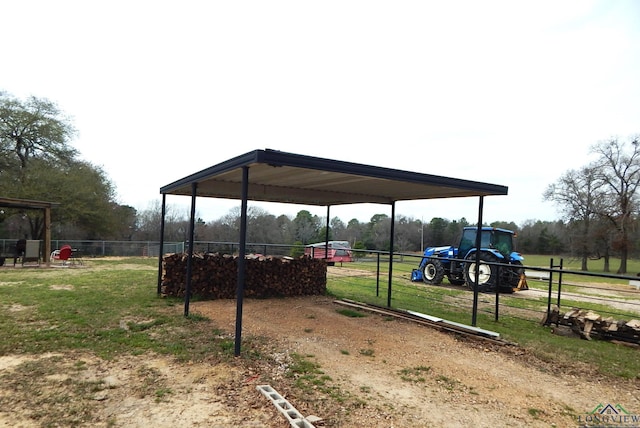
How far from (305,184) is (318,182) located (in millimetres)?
429

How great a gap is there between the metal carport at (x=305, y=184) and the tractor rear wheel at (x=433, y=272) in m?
5.68

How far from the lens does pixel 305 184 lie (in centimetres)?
629

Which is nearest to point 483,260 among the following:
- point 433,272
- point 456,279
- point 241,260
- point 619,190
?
point 456,279

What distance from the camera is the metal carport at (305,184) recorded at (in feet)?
13.7

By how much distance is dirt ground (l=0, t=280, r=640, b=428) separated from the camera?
2795 millimetres

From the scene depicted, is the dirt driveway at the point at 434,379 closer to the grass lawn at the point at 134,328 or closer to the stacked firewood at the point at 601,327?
the grass lawn at the point at 134,328

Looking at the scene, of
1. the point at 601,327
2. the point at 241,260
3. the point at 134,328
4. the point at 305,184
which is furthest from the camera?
the point at 305,184

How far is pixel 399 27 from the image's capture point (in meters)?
7.72

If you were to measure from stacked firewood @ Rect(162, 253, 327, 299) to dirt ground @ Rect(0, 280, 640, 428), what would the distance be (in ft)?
9.92

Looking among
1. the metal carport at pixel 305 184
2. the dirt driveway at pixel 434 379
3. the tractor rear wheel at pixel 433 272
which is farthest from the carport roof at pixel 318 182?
the tractor rear wheel at pixel 433 272

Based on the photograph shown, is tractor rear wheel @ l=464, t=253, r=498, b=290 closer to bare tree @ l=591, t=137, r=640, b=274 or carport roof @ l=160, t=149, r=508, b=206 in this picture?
carport roof @ l=160, t=149, r=508, b=206

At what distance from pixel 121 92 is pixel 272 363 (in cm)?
942

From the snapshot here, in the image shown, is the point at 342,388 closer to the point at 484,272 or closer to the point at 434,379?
the point at 434,379

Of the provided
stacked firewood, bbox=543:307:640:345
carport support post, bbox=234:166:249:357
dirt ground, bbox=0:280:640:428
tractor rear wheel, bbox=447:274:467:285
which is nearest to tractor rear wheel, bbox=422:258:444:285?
tractor rear wheel, bbox=447:274:467:285
